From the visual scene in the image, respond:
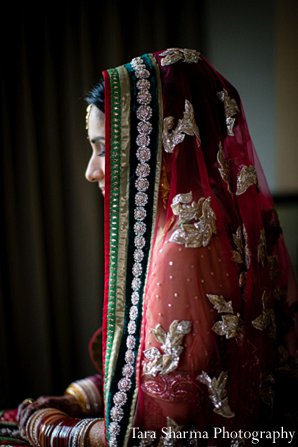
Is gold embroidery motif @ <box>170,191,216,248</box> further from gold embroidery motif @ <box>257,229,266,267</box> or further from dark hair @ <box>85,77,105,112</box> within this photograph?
dark hair @ <box>85,77,105,112</box>

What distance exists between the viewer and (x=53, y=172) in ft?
5.58

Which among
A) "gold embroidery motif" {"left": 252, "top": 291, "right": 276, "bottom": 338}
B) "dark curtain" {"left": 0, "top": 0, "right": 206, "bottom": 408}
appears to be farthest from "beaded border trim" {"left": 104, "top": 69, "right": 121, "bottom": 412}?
"dark curtain" {"left": 0, "top": 0, "right": 206, "bottom": 408}

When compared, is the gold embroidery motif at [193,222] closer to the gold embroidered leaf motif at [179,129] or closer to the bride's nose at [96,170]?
the gold embroidered leaf motif at [179,129]

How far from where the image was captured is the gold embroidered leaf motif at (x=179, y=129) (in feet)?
3.01

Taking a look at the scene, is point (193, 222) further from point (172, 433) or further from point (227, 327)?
point (172, 433)

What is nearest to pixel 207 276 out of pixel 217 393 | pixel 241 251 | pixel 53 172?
pixel 241 251

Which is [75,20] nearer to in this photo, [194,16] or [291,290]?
[194,16]

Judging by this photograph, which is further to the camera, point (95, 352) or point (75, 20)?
point (75, 20)

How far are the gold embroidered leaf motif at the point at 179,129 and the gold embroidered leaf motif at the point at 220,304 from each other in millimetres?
327

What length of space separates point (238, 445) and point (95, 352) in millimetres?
685

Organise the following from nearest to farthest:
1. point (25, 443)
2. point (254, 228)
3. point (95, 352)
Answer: point (254, 228)
point (25, 443)
point (95, 352)

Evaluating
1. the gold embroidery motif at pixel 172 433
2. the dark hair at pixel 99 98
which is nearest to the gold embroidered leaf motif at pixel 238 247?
the gold embroidery motif at pixel 172 433

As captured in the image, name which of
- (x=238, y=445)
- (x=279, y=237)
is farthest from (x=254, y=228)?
(x=238, y=445)

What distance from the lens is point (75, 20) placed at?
166 cm
